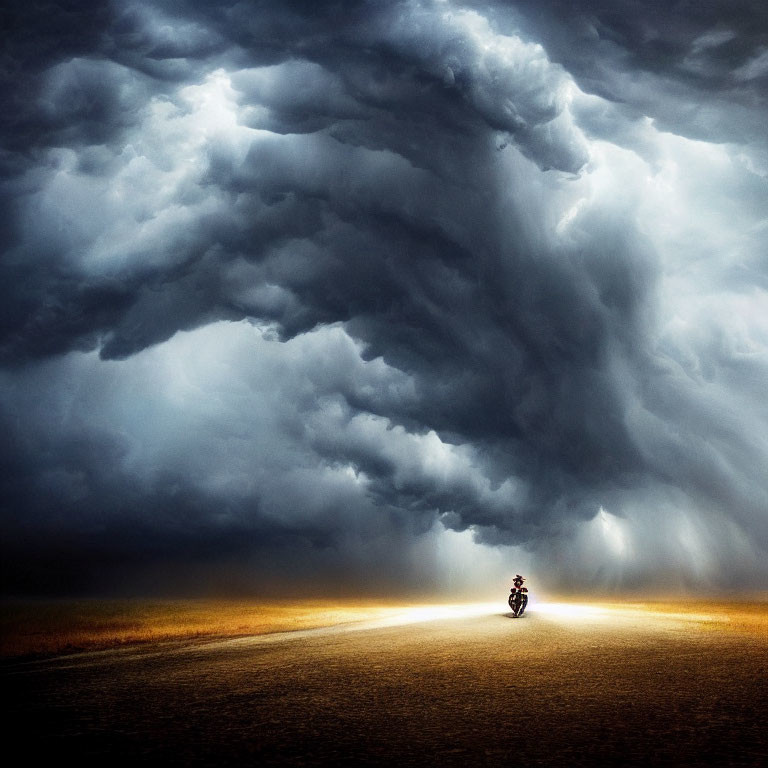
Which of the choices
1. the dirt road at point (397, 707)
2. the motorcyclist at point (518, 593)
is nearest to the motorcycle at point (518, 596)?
the motorcyclist at point (518, 593)

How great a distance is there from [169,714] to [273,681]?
406cm

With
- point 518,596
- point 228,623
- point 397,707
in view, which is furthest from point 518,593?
point 397,707

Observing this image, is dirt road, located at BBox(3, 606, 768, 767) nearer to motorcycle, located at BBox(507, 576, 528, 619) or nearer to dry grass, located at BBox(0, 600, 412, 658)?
dry grass, located at BBox(0, 600, 412, 658)

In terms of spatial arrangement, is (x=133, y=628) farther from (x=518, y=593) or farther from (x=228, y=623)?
(x=518, y=593)

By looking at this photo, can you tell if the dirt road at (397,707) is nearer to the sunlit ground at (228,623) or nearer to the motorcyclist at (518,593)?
the sunlit ground at (228,623)

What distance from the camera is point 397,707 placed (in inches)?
453

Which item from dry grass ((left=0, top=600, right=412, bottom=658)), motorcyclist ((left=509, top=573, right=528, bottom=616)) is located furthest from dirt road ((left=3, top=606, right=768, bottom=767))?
motorcyclist ((left=509, top=573, right=528, bottom=616))

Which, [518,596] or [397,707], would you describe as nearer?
[397,707]

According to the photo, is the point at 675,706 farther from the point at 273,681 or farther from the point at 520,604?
the point at 520,604

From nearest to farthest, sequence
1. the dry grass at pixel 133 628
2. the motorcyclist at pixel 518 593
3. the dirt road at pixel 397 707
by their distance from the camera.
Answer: the dirt road at pixel 397 707
the dry grass at pixel 133 628
the motorcyclist at pixel 518 593

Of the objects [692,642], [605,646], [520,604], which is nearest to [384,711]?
[605,646]

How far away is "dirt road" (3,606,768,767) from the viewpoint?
27.6 feet

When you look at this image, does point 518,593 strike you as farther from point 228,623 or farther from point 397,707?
point 397,707

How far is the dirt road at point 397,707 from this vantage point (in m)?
8.41
